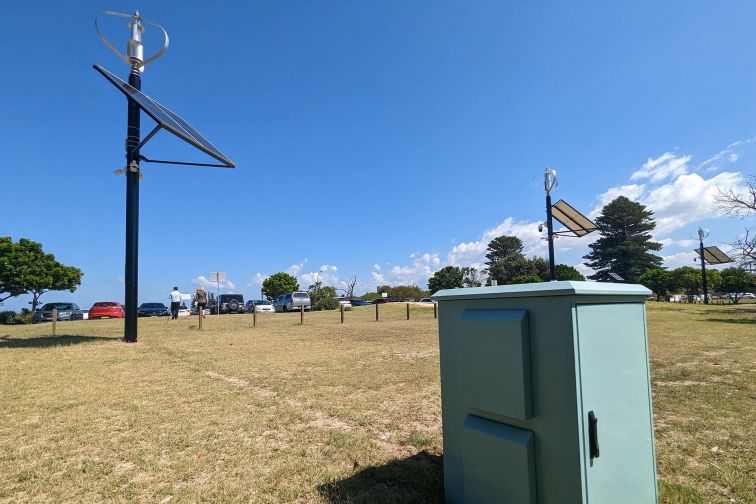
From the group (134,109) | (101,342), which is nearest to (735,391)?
(101,342)

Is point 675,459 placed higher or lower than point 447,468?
lower

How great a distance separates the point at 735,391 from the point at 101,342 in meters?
12.8

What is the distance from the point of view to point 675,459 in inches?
126

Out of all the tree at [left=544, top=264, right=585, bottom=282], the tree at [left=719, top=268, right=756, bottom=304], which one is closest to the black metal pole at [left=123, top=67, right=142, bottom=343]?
the tree at [left=544, top=264, right=585, bottom=282]

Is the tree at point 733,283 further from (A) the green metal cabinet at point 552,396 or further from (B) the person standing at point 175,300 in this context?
(A) the green metal cabinet at point 552,396

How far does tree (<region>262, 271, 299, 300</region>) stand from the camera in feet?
180

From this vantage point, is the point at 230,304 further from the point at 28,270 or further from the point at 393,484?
the point at 393,484

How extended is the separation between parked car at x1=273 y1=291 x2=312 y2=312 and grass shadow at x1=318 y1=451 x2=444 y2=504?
29.7 metres

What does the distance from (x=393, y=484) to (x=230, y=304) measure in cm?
3503

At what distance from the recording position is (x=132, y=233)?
35.2ft

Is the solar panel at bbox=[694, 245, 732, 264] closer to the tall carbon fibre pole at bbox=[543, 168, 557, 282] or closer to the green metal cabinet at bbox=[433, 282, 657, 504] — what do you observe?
the tall carbon fibre pole at bbox=[543, 168, 557, 282]

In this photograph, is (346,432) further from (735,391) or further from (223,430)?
(735,391)

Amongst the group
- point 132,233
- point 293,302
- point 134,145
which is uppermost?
point 134,145

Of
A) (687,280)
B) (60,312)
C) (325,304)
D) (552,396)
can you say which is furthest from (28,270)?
(687,280)
